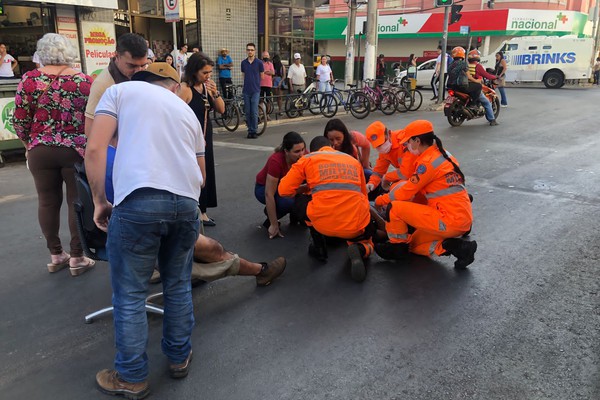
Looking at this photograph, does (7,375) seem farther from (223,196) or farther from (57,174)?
(223,196)

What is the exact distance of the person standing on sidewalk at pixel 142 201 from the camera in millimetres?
2275

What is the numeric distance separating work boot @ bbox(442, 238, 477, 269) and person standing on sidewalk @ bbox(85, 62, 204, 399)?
2.32 metres

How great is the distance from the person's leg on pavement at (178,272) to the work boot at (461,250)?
2.30m

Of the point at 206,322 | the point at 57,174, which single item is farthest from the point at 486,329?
the point at 57,174

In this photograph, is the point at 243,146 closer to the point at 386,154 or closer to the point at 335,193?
the point at 386,154

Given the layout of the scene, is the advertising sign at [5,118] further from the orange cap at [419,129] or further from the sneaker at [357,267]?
the orange cap at [419,129]

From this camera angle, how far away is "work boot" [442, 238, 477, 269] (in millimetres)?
3936

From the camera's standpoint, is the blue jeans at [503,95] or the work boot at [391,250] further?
the blue jeans at [503,95]

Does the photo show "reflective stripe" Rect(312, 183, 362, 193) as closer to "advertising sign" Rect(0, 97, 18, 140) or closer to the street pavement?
the street pavement

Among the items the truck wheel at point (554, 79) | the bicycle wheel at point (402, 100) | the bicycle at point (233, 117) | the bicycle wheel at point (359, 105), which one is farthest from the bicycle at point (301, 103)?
the truck wheel at point (554, 79)

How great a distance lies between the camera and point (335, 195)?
3.99 metres

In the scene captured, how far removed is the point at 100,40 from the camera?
11469 millimetres


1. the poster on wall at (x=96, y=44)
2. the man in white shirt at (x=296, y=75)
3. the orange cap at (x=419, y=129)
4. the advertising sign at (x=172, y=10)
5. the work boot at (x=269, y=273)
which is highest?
the advertising sign at (x=172, y=10)

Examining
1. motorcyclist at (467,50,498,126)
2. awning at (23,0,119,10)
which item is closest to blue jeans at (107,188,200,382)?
awning at (23,0,119,10)
